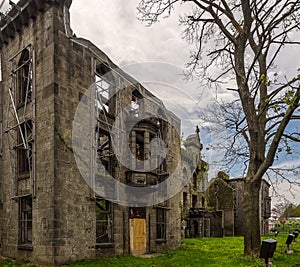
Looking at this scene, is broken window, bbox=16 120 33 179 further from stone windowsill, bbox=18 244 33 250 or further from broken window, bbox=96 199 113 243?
broken window, bbox=96 199 113 243

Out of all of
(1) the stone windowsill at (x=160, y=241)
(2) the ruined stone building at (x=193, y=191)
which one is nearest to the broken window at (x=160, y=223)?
(1) the stone windowsill at (x=160, y=241)

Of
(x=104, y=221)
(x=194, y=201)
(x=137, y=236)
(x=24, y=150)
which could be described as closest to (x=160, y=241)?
(x=137, y=236)

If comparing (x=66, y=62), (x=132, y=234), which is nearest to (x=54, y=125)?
(x=66, y=62)

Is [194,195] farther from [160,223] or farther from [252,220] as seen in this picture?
[252,220]

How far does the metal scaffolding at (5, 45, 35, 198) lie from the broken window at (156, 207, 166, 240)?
8849 millimetres

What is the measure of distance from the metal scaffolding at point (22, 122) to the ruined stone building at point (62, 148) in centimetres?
4

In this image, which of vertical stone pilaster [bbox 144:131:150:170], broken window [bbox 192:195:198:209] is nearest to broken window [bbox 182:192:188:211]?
broken window [bbox 192:195:198:209]

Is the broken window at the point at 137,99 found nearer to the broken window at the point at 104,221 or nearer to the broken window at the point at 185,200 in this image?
the broken window at the point at 104,221

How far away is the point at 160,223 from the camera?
22938mm

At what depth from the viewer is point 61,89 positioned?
1555 cm

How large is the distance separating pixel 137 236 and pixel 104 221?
298 cm

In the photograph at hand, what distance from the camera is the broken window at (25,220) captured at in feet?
52.8

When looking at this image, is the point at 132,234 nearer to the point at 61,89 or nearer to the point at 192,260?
the point at 192,260

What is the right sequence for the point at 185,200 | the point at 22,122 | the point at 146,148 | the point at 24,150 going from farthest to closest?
the point at 185,200, the point at 146,148, the point at 24,150, the point at 22,122
